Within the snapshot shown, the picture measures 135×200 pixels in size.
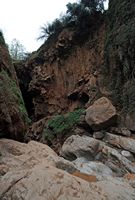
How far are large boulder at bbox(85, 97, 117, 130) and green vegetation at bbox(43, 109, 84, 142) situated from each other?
45.8 inches

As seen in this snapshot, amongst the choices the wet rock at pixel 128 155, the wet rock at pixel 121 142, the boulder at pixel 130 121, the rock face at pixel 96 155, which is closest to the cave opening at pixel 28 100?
the boulder at pixel 130 121

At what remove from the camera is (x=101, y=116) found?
36.0 feet

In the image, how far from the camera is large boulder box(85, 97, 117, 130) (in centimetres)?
1091

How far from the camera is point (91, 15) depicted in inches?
691

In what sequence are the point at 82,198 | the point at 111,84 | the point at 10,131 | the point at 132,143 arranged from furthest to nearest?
the point at 111,84 < the point at 132,143 < the point at 10,131 < the point at 82,198

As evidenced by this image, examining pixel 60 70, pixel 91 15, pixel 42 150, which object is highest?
pixel 91 15

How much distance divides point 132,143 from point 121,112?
8.36ft

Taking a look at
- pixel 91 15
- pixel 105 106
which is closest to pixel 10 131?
pixel 105 106

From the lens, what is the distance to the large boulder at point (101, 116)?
35.8 feet

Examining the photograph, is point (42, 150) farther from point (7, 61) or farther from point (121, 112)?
point (121, 112)

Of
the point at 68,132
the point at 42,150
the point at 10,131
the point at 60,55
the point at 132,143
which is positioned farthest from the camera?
the point at 60,55

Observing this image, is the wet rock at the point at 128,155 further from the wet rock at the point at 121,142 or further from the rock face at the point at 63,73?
the rock face at the point at 63,73

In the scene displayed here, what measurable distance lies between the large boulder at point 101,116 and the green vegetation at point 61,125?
116 cm

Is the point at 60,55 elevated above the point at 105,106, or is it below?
above
